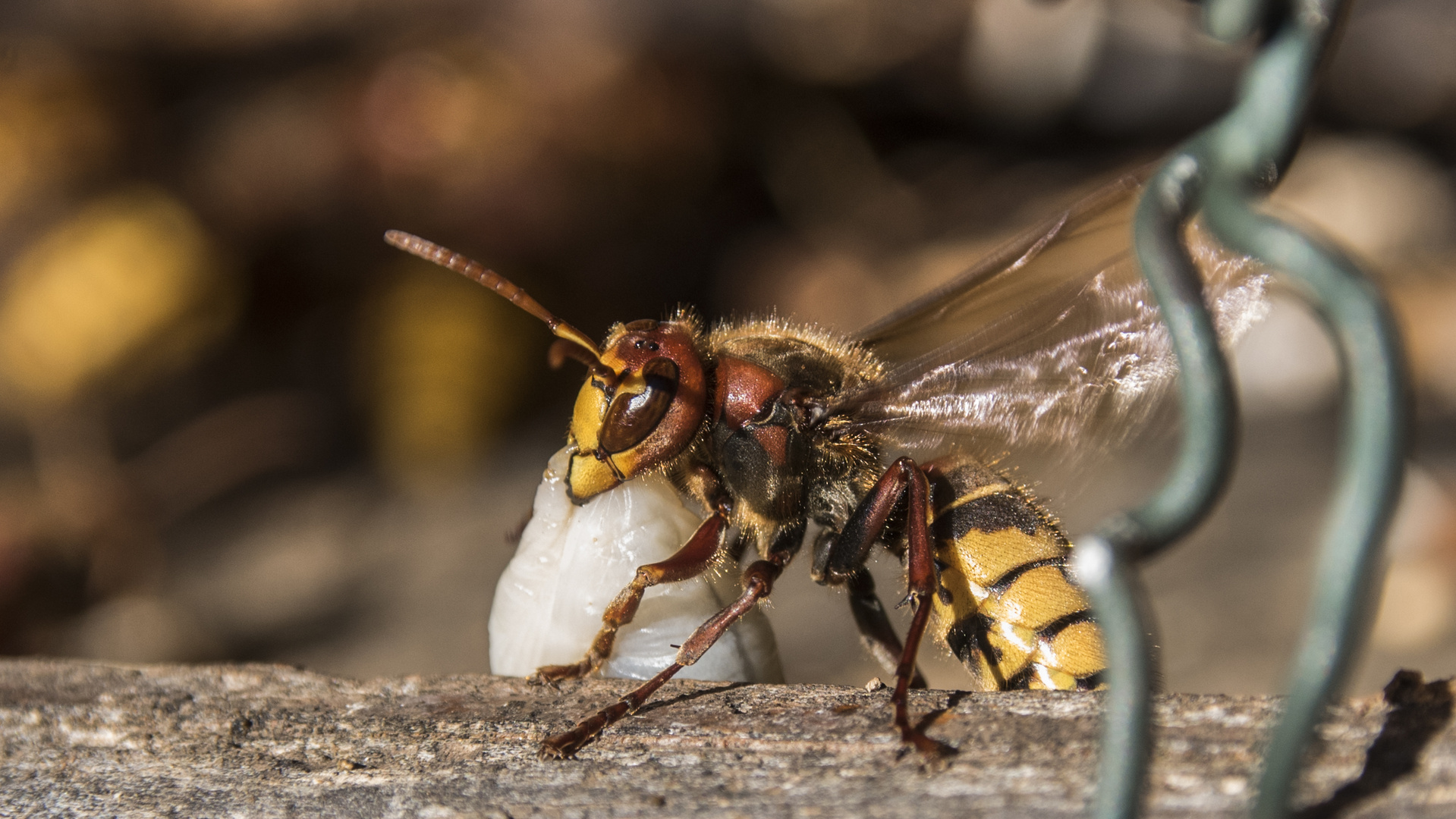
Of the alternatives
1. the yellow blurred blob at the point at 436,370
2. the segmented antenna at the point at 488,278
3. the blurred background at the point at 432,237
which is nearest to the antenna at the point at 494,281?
the segmented antenna at the point at 488,278

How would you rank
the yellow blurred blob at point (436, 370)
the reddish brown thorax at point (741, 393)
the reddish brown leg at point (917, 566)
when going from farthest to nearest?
1. the yellow blurred blob at point (436, 370)
2. the reddish brown thorax at point (741, 393)
3. the reddish brown leg at point (917, 566)

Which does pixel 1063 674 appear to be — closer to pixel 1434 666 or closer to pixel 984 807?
pixel 984 807

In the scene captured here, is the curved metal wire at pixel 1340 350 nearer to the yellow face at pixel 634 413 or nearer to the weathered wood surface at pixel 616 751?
the weathered wood surface at pixel 616 751

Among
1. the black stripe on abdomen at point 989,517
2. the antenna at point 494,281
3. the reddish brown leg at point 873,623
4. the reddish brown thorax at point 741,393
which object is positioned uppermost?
the antenna at point 494,281

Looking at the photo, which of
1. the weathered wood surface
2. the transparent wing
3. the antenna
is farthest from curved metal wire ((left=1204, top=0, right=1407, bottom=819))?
the antenna

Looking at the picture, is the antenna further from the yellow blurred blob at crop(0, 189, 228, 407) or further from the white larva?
the yellow blurred blob at crop(0, 189, 228, 407)

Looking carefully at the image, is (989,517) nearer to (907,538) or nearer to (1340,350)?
(907,538)

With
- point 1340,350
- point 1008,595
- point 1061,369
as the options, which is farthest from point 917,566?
point 1340,350
